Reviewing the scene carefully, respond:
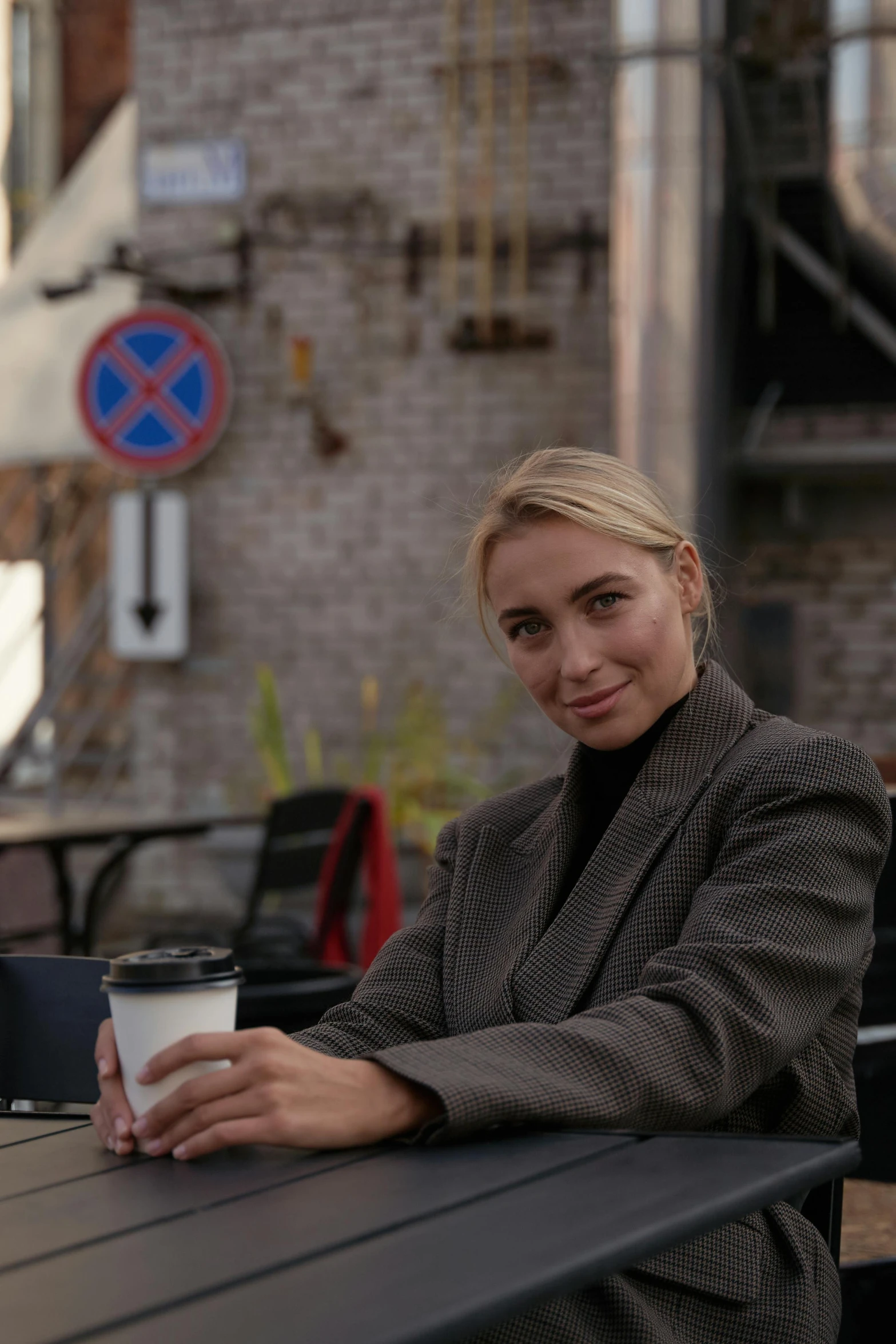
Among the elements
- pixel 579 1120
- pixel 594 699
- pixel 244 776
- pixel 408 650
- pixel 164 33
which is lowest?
pixel 244 776

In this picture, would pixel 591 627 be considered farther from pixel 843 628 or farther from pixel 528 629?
pixel 843 628

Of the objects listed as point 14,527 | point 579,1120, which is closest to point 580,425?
point 14,527

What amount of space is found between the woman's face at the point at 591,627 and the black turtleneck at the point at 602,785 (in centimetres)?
2

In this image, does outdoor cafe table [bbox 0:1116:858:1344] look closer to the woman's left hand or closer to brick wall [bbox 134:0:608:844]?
the woman's left hand

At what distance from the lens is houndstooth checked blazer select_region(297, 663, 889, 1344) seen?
1.30 metres

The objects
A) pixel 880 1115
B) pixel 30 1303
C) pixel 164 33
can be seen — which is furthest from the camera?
pixel 164 33

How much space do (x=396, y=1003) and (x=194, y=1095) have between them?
489 millimetres

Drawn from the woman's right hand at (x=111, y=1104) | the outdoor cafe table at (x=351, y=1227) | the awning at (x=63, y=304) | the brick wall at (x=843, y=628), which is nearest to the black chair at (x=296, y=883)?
the woman's right hand at (x=111, y=1104)

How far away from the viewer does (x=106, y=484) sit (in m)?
9.60

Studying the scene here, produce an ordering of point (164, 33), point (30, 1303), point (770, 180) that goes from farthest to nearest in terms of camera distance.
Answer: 1. point (164, 33)
2. point (770, 180)
3. point (30, 1303)

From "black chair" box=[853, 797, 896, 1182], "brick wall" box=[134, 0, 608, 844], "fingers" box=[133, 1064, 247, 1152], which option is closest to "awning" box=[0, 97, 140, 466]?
"brick wall" box=[134, 0, 608, 844]

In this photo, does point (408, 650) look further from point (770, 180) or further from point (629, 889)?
point (629, 889)

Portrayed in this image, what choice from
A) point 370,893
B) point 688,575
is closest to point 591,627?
point 688,575

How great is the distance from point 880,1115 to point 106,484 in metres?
7.82
